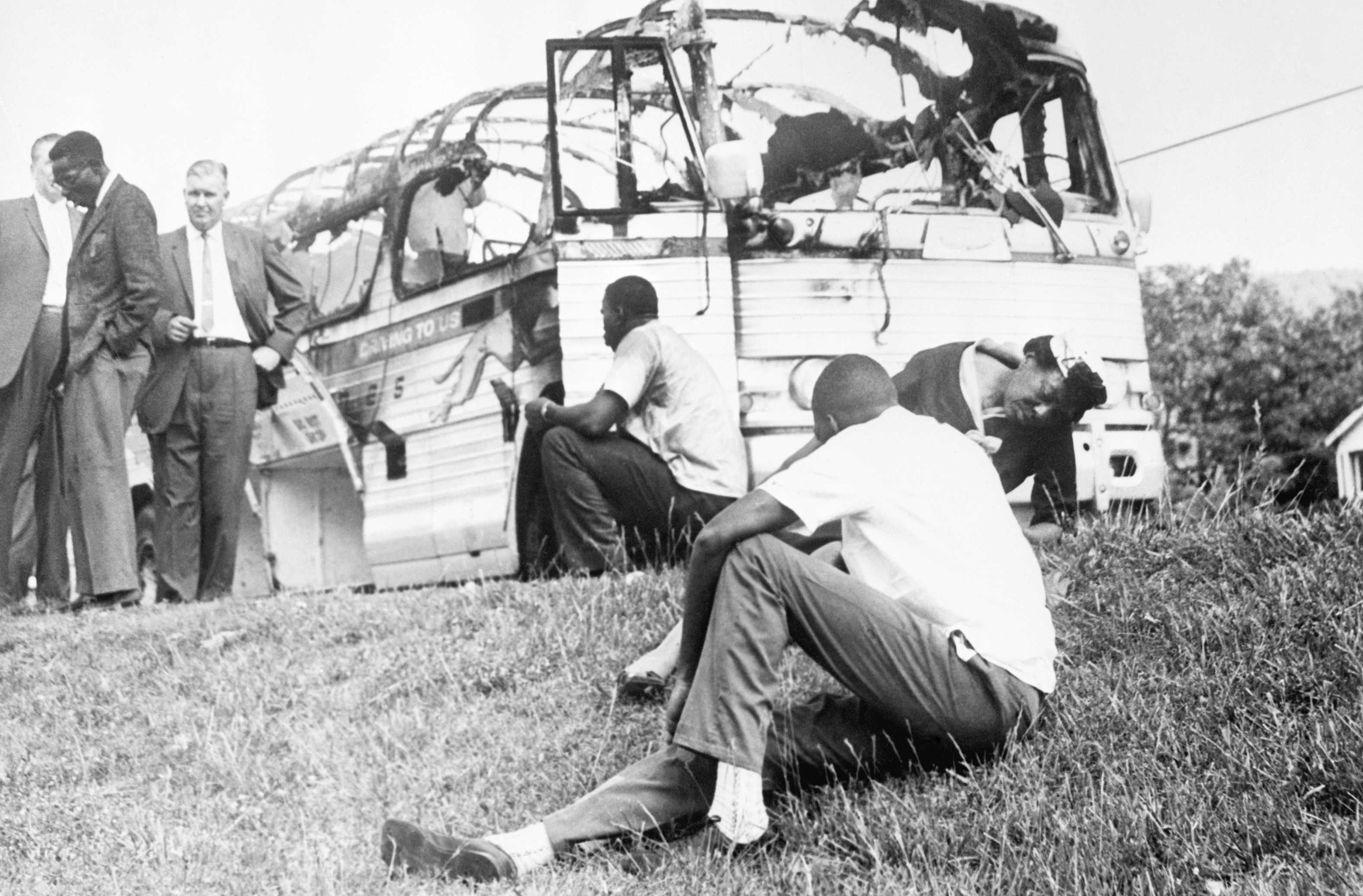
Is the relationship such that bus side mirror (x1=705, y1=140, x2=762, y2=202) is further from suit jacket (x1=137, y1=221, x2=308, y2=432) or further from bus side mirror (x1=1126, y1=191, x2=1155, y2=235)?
suit jacket (x1=137, y1=221, x2=308, y2=432)

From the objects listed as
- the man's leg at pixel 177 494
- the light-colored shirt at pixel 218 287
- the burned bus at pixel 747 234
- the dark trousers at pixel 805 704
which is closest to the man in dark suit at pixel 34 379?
the man's leg at pixel 177 494

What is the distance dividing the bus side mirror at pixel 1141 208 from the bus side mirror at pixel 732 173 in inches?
53.0

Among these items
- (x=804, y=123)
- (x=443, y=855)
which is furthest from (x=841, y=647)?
(x=804, y=123)

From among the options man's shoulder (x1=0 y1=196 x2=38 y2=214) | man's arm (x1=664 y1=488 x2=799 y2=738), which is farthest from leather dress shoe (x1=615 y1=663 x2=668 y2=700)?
man's shoulder (x1=0 y1=196 x2=38 y2=214)

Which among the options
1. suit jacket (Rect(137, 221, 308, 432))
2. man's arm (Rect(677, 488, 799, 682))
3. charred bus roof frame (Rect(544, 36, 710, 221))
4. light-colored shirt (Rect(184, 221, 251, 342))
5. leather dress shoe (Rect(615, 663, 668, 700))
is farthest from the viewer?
light-colored shirt (Rect(184, 221, 251, 342))

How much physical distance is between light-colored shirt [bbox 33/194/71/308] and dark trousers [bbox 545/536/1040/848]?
10.9 ft

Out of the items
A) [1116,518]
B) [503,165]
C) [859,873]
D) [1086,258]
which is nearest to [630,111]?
[503,165]

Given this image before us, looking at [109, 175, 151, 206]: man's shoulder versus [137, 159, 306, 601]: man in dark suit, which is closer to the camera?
[109, 175, 151, 206]: man's shoulder

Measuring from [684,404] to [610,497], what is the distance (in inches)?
14.4

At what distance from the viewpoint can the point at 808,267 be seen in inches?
192

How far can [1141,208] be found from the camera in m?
5.52

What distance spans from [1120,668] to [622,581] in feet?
5.06

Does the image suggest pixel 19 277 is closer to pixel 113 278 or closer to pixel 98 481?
pixel 113 278

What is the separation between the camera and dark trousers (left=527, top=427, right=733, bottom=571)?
496 centimetres
